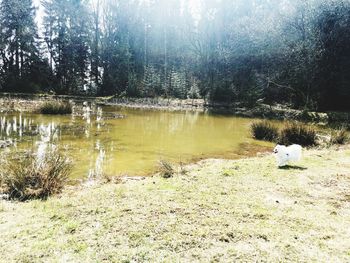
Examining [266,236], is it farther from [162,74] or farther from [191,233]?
[162,74]

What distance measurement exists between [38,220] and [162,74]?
123ft

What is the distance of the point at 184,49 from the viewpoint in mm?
45406

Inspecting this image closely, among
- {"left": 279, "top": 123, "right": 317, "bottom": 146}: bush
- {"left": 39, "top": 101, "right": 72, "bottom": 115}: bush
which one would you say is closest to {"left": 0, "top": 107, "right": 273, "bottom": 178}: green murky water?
{"left": 279, "top": 123, "right": 317, "bottom": 146}: bush

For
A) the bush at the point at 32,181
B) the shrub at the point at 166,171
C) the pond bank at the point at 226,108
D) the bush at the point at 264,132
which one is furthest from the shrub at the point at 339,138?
the bush at the point at 32,181

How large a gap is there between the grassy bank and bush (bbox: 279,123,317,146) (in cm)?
645

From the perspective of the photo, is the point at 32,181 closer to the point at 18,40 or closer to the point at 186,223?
the point at 186,223

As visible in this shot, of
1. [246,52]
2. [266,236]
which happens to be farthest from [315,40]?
[266,236]

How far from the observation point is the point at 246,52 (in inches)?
1433

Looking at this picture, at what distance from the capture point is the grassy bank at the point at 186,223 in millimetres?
3803

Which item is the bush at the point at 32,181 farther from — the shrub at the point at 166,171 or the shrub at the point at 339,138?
the shrub at the point at 339,138

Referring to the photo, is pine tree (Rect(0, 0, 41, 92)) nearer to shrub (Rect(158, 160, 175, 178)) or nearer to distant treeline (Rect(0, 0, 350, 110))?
distant treeline (Rect(0, 0, 350, 110))

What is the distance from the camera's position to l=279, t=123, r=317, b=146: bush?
42.7 ft

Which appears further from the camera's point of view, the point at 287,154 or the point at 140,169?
the point at 140,169

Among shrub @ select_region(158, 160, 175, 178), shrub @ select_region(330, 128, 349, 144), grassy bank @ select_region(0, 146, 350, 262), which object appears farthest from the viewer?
shrub @ select_region(330, 128, 349, 144)
